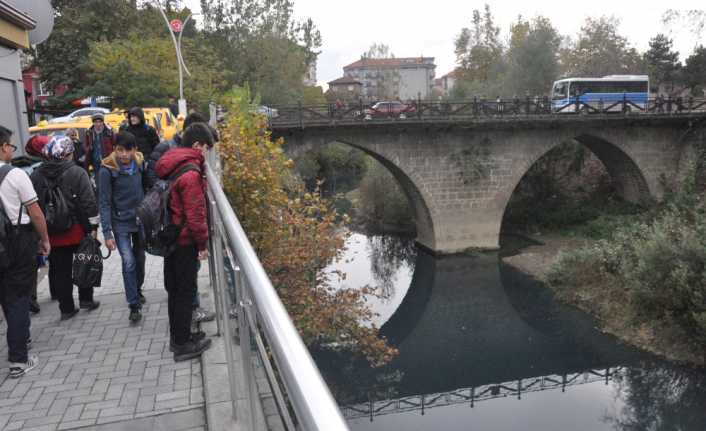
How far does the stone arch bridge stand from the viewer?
66.3 feet

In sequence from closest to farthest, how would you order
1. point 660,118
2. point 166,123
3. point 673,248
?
point 166,123
point 673,248
point 660,118

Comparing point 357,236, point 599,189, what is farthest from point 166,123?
point 599,189

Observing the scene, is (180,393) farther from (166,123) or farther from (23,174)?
(166,123)

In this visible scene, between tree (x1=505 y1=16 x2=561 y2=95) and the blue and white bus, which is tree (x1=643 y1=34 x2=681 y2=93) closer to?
tree (x1=505 y1=16 x2=561 y2=95)

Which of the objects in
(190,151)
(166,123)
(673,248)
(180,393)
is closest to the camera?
(180,393)

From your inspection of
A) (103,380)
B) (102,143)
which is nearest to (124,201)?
(103,380)

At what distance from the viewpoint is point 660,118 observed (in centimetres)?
2206

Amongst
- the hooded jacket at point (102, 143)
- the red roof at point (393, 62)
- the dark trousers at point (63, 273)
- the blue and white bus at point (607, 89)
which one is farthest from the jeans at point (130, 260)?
the red roof at point (393, 62)

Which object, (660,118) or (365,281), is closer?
(365,281)

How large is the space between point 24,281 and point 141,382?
99 cm

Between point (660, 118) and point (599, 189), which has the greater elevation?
point (660, 118)

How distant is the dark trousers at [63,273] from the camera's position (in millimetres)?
4445

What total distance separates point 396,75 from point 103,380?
195 ft

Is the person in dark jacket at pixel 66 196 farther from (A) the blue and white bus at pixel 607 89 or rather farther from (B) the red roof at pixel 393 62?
(B) the red roof at pixel 393 62
